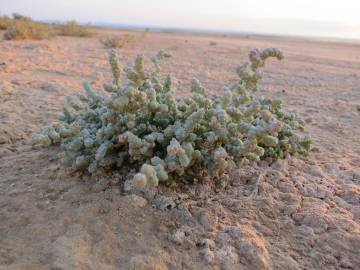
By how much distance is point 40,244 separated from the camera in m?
1.92

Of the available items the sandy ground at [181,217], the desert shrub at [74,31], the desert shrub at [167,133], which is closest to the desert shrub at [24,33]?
the desert shrub at [74,31]

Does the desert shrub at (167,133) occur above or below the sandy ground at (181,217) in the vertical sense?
above

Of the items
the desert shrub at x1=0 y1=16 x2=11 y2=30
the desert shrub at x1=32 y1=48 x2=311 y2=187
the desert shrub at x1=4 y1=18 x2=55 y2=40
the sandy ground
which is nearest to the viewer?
the sandy ground

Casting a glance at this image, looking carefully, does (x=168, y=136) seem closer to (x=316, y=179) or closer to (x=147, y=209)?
(x=147, y=209)

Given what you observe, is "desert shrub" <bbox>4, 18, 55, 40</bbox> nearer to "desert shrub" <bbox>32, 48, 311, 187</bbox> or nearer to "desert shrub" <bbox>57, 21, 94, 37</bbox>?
"desert shrub" <bbox>57, 21, 94, 37</bbox>

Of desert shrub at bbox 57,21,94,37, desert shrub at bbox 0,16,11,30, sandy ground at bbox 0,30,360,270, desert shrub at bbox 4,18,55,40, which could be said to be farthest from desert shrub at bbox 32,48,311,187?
desert shrub at bbox 0,16,11,30

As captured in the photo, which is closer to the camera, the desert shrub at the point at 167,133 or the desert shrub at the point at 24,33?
the desert shrub at the point at 167,133

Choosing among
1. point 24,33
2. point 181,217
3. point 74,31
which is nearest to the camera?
point 181,217

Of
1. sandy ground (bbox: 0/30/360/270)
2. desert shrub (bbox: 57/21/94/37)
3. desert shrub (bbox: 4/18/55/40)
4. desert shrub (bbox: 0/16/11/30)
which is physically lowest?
desert shrub (bbox: 57/21/94/37)

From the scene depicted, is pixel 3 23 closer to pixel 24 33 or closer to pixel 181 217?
pixel 24 33

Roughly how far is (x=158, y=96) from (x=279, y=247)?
43.2 inches

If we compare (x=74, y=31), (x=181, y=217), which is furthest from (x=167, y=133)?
(x=74, y=31)

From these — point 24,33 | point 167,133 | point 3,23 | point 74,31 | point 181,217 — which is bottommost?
point 74,31

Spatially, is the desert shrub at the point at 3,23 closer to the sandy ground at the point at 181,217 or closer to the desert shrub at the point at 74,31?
the desert shrub at the point at 74,31
